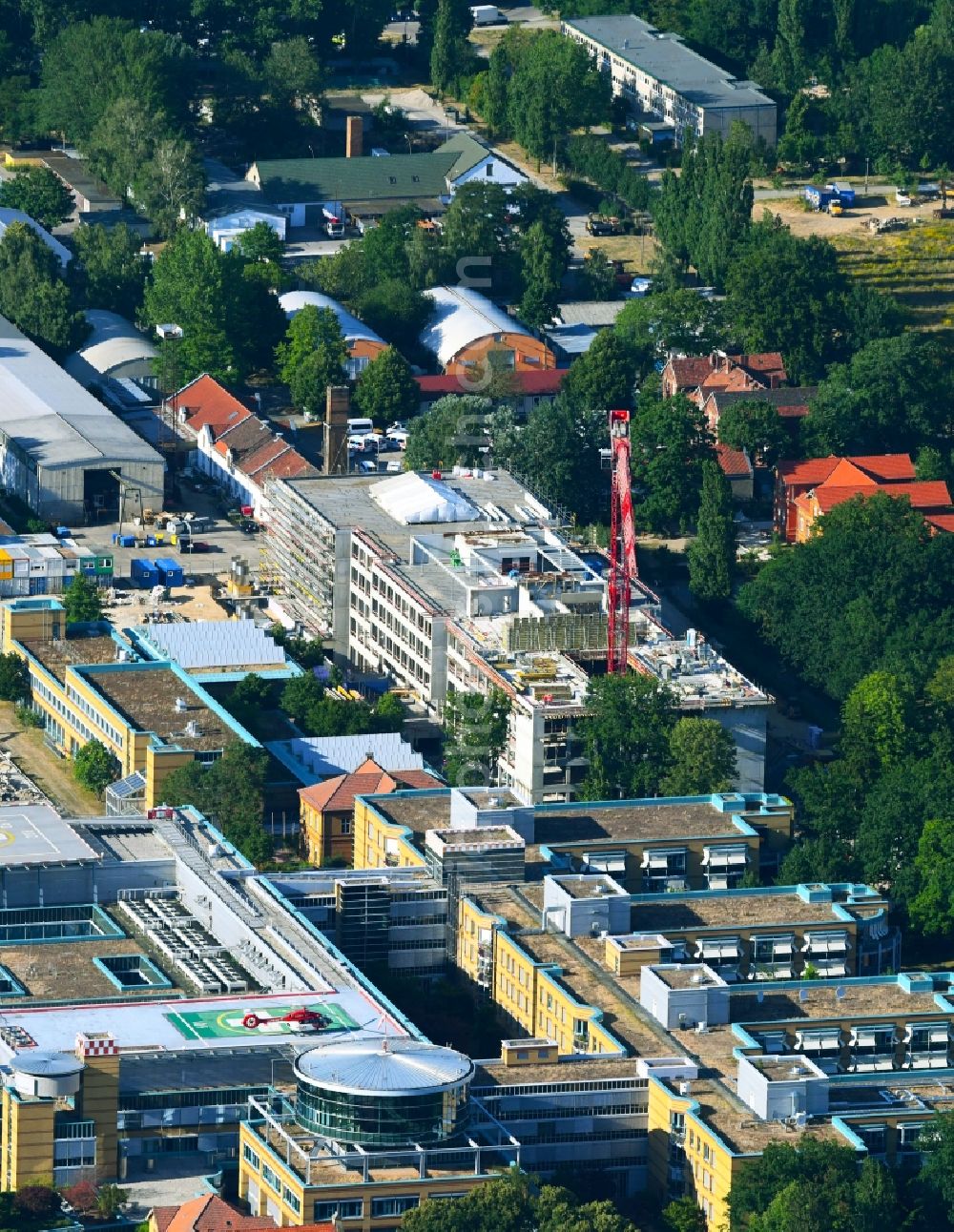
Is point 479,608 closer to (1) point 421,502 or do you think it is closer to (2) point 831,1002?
(1) point 421,502

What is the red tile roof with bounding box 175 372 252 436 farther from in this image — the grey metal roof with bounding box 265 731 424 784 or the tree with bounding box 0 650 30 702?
the grey metal roof with bounding box 265 731 424 784

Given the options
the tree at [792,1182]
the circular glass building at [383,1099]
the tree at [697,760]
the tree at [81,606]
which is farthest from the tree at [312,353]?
the tree at [792,1182]

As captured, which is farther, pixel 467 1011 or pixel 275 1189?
pixel 467 1011

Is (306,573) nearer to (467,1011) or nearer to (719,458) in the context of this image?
(719,458)

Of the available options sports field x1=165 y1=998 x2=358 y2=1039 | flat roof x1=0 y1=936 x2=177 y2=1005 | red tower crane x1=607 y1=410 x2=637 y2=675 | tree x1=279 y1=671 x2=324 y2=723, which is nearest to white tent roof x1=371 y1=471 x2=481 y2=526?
tree x1=279 y1=671 x2=324 y2=723

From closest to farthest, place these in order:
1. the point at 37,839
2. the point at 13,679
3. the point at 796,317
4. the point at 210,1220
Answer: the point at 210,1220
the point at 37,839
the point at 13,679
the point at 796,317

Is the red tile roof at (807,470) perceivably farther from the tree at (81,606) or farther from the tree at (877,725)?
the tree at (81,606)

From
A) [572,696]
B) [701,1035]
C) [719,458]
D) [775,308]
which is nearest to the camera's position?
[701,1035]

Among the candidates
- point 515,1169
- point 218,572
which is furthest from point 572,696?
point 515,1169

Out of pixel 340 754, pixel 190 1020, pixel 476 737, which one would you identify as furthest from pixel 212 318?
pixel 190 1020
